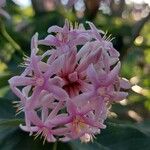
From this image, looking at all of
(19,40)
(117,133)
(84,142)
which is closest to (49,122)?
(84,142)

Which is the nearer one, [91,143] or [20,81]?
[20,81]

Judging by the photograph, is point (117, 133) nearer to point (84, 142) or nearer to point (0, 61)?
point (84, 142)

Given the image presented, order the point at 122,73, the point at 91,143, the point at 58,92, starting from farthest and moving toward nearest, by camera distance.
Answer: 1. the point at 122,73
2. the point at 91,143
3. the point at 58,92

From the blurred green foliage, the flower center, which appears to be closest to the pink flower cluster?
the flower center

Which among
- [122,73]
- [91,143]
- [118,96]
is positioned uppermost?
[118,96]

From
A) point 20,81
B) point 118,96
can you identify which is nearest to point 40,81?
point 20,81

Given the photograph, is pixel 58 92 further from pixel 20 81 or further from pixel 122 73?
pixel 122 73
